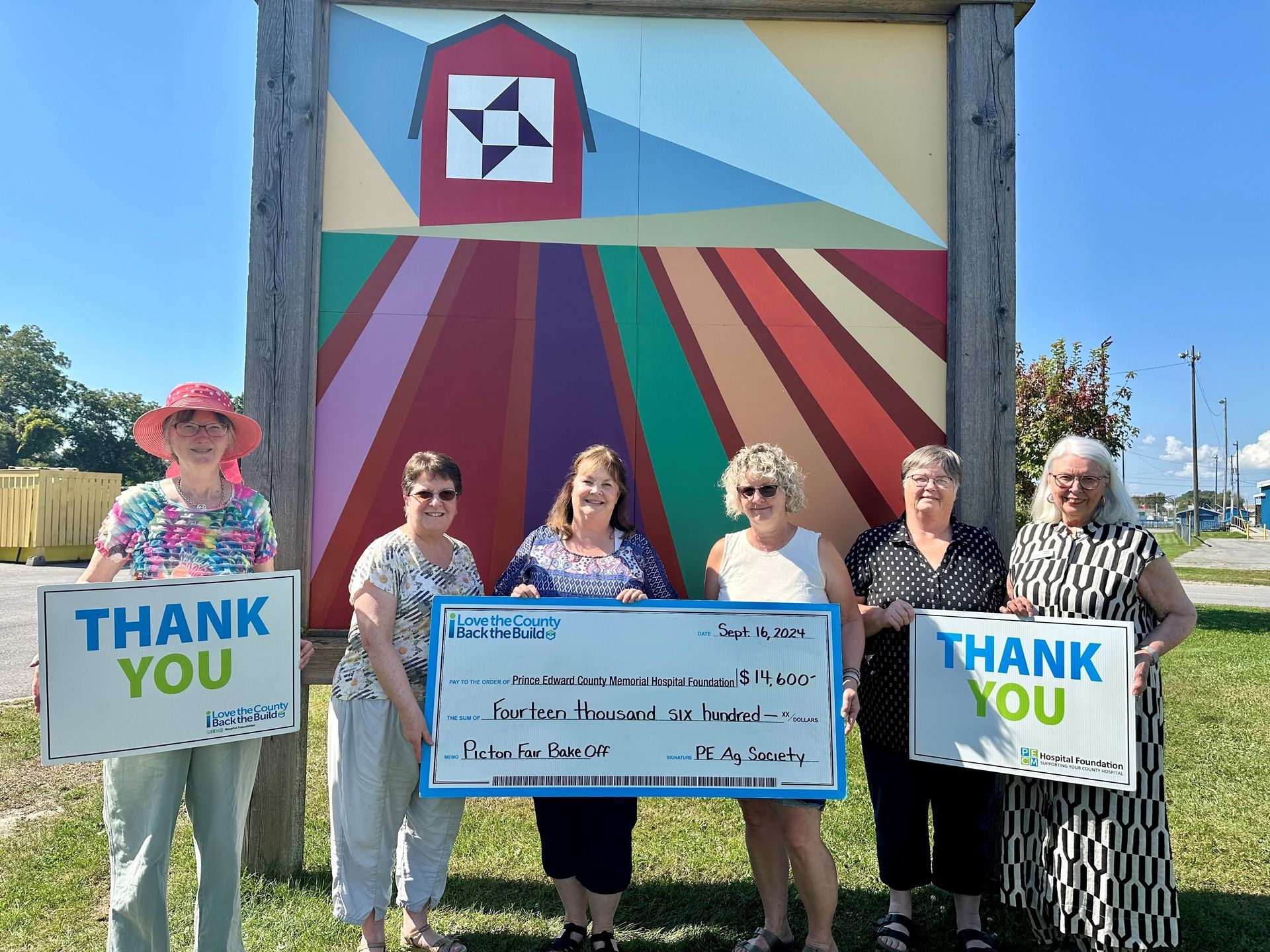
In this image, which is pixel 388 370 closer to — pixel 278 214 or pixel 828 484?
pixel 278 214

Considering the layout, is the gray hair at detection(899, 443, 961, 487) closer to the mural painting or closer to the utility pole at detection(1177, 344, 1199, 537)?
the mural painting

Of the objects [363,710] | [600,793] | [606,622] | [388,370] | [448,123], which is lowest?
[600,793]

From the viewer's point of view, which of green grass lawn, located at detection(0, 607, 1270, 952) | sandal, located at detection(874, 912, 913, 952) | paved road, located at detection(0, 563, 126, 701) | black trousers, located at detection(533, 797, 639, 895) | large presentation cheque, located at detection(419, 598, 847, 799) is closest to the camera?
large presentation cheque, located at detection(419, 598, 847, 799)

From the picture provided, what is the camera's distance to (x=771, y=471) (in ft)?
9.30

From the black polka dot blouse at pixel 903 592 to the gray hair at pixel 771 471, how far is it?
45 centimetres

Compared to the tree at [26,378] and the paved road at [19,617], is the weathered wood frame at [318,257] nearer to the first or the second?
the paved road at [19,617]

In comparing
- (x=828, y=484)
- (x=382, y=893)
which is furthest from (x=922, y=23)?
(x=382, y=893)

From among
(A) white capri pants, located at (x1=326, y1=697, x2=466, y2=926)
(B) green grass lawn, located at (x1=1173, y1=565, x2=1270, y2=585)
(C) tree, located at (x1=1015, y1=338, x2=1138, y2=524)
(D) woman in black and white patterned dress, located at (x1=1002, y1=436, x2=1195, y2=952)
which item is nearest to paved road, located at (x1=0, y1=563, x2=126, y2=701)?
(A) white capri pants, located at (x1=326, y1=697, x2=466, y2=926)

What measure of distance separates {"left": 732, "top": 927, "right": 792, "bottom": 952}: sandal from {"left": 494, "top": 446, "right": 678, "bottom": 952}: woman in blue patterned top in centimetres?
51

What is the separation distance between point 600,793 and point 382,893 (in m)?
0.95

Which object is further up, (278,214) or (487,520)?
(278,214)

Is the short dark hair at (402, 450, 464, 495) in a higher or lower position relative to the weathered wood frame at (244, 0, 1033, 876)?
lower

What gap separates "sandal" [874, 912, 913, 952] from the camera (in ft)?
9.89

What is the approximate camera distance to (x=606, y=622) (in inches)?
106
